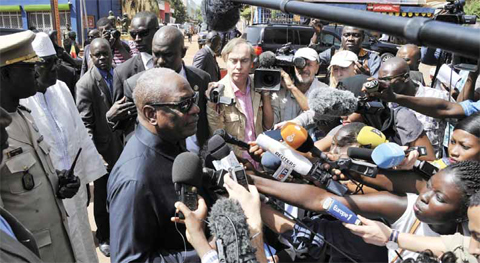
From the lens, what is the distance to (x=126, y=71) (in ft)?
12.5

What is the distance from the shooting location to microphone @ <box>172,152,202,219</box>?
5.54 feet

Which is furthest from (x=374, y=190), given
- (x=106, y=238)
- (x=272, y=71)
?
(x=106, y=238)

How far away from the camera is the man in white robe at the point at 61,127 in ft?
9.75

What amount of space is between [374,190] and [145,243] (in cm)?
129

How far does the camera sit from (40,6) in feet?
98.7

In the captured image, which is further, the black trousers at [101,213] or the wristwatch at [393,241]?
the black trousers at [101,213]

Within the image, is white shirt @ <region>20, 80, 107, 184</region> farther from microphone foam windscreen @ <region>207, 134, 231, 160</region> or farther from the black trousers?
microphone foam windscreen @ <region>207, 134, 231, 160</region>

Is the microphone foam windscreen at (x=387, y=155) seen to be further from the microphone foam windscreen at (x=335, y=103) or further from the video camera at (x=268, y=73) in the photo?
the video camera at (x=268, y=73)

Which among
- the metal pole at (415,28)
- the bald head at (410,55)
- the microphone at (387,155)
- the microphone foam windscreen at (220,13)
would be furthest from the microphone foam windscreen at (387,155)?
the bald head at (410,55)

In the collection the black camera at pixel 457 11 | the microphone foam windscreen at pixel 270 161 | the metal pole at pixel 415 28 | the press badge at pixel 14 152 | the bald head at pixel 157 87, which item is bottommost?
the press badge at pixel 14 152

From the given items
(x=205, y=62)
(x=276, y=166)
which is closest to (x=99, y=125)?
(x=205, y=62)

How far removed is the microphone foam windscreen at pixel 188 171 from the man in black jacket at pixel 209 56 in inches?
135

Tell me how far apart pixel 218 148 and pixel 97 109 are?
2.46m

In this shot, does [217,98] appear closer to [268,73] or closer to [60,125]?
[268,73]
